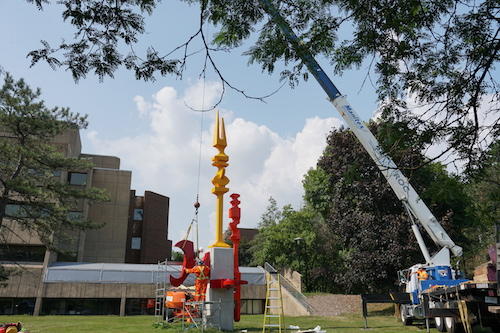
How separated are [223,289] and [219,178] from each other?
185 inches

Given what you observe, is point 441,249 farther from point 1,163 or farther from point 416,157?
point 1,163

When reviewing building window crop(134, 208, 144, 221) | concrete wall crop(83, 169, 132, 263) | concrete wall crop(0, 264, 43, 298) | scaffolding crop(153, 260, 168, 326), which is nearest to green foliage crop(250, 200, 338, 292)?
concrete wall crop(83, 169, 132, 263)

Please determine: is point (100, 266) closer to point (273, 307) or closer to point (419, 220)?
point (273, 307)

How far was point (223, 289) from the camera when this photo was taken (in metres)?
18.6

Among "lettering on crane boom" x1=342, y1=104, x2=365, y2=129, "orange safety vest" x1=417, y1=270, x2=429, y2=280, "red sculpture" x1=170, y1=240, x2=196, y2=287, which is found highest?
"lettering on crane boom" x1=342, y1=104, x2=365, y2=129

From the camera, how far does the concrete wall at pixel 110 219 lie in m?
41.9

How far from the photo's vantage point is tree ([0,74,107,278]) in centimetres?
1967

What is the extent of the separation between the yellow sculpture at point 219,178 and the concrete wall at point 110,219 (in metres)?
24.4

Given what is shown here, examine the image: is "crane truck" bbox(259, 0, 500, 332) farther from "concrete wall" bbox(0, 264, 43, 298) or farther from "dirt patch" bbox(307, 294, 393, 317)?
"concrete wall" bbox(0, 264, 43, 298)

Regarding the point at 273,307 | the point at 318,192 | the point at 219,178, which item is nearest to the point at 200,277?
the point at 273,307

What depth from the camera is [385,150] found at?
6.26 meters

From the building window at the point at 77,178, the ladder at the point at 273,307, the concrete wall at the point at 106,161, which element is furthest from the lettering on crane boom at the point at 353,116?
the concrete wall at the point at 106,161

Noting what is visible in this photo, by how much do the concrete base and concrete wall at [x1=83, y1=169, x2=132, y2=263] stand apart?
25548 millimetres

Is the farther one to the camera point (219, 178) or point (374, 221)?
point (374, 221)
